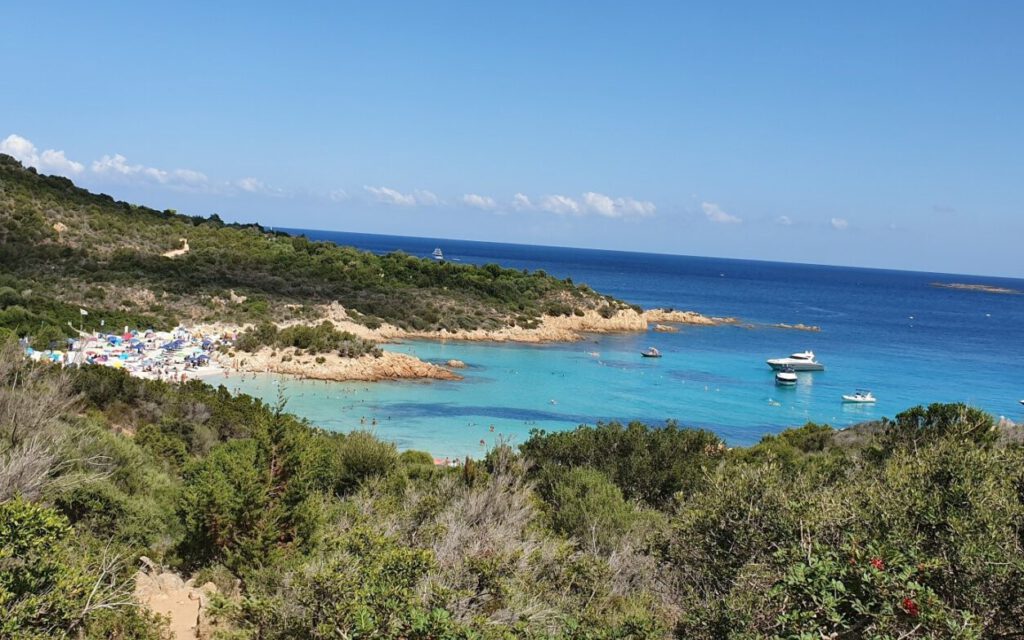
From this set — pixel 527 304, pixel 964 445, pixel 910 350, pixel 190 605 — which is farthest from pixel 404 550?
pixel 910 350

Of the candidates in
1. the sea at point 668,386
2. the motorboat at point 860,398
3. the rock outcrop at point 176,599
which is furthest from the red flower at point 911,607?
the motorboat at point 860,398

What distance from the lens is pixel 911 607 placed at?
4871 millimetres

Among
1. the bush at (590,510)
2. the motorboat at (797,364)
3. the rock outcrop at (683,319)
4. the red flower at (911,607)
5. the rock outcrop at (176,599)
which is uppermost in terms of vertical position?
the red flower at (911,607)

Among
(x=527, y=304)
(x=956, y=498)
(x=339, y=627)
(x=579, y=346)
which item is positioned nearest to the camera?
(x=339, y=627)

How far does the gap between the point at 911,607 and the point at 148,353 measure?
3046 centimetres

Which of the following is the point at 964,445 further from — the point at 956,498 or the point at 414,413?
the point at 414,413

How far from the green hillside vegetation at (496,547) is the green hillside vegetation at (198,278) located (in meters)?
23.4

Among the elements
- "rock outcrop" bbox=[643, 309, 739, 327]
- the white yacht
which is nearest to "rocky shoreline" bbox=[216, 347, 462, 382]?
the white yacht

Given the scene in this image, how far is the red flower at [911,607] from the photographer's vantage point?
15.9 ft

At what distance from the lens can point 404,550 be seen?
583 centimetres

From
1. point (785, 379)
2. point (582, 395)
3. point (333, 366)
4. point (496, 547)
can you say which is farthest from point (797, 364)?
point (496, 547)

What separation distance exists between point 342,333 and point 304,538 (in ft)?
94.0

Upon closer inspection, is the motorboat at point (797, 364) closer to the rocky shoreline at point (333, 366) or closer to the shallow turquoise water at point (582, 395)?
the shallow turquoise water at point (582, 395)

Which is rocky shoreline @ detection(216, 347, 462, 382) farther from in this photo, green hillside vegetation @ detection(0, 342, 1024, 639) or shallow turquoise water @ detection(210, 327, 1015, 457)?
green hillside vegetation @ detection(0, 342, 1024, 639)
